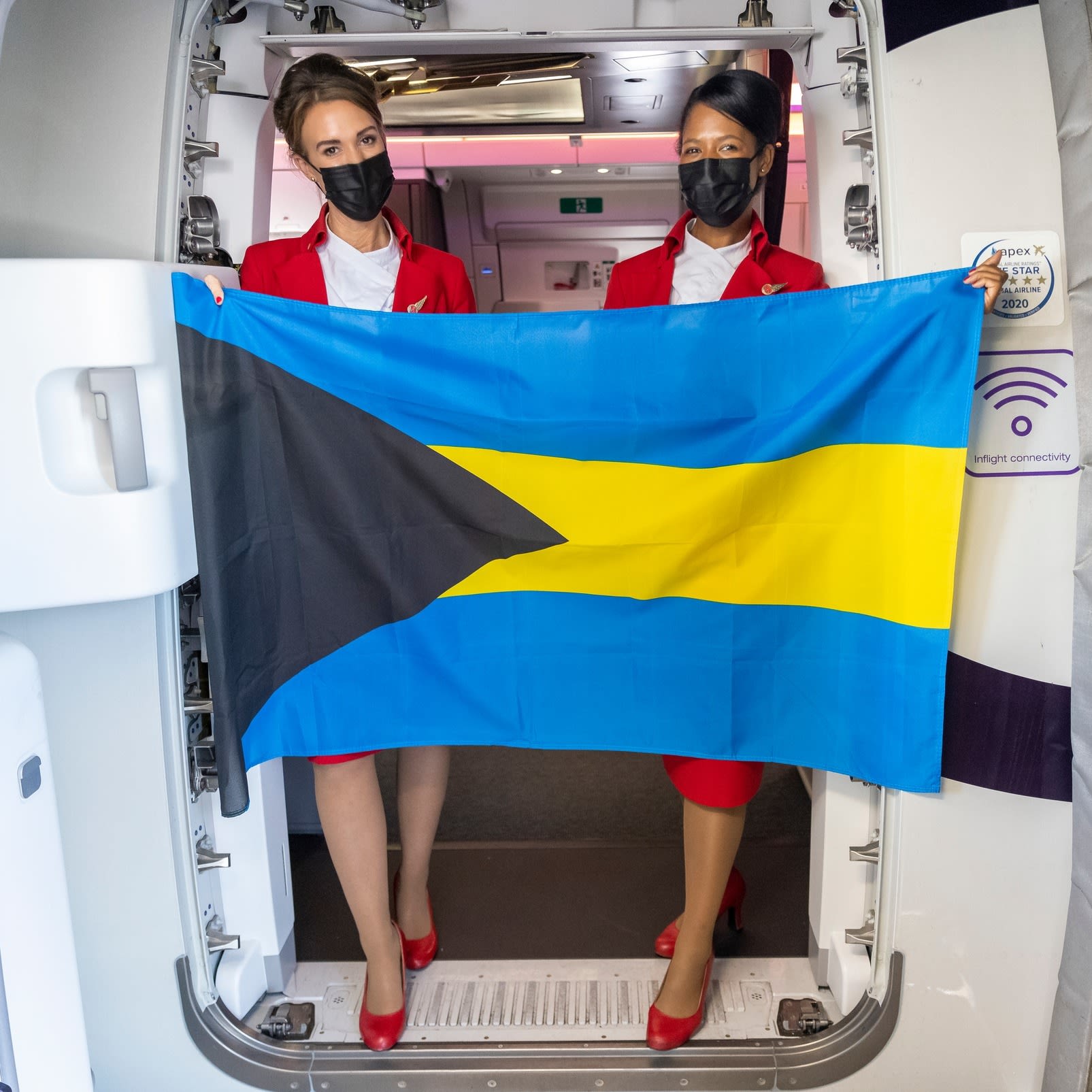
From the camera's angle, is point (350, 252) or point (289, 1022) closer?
point (350, 252)

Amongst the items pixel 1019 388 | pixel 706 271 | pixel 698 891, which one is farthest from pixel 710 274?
pixel 698 891

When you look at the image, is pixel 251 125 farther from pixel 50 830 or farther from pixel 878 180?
pixel 50 830

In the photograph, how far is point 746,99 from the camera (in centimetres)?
213

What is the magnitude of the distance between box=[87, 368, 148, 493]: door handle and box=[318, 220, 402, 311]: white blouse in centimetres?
57

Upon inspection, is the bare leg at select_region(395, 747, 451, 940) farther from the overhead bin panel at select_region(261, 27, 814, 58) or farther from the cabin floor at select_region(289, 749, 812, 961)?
the overhead bin panel at select_region(261, 27, 814, 58)

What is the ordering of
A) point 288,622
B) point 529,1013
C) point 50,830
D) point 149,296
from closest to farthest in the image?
point 50,830 < point 149,296 < point 288,622 < point 529,1013

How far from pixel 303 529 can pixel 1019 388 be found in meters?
1.65

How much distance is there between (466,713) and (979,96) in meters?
1.83

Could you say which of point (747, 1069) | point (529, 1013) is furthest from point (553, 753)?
point (747, 1069)

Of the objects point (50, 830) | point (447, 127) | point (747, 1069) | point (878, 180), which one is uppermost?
point (447, 127)

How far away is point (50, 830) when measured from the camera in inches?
69.1

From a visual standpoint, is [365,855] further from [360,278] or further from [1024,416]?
[1024,416]

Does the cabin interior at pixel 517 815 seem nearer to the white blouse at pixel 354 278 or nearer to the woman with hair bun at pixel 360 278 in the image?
the woman with hair bun at pixel 360 278

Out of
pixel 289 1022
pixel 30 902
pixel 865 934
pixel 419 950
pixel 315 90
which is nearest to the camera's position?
pixel 30 902
